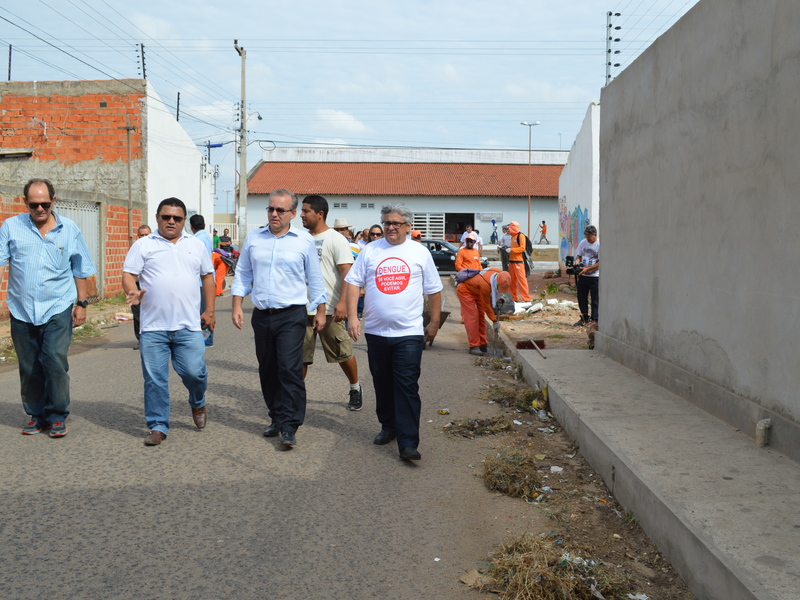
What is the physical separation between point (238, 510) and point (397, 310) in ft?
6.47

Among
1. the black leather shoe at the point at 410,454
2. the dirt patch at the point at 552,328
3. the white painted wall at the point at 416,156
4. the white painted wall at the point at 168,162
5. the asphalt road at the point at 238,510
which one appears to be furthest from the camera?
the white painted wall at the point at 416,156

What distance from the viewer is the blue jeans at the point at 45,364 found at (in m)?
6.47

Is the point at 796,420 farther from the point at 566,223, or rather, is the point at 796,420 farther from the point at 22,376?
the point at 566,223

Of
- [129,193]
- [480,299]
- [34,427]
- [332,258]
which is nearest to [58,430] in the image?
[34,427]

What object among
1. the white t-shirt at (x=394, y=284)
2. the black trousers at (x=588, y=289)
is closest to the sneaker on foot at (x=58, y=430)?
the white t-shirt at (x=394, y=284)

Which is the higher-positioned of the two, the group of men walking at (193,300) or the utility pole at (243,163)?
the utility pole at (243,163)

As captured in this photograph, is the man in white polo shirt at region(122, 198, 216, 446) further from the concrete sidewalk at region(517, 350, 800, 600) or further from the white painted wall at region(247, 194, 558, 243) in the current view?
the white painted wall at region(247, 194, 558, 243)

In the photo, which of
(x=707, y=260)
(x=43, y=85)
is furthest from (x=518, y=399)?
(x=43, y=85)

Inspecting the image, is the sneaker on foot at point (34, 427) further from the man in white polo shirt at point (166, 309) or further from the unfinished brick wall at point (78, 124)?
the unfinished brick wall at point (78, 124)

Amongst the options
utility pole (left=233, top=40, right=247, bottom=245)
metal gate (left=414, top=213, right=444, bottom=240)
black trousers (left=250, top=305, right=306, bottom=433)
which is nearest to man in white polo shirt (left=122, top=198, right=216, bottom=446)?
black trousers (left=250, top=305, right=306, bottom=433)

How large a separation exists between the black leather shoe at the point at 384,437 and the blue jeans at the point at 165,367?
147cm

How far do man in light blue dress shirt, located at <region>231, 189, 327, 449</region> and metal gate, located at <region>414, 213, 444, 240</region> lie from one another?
5053cm

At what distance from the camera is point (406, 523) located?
471cm

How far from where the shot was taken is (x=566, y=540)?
4438mm
